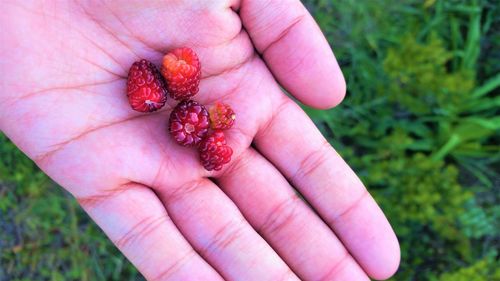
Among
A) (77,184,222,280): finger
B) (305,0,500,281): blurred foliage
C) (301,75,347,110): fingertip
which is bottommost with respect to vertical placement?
(305,0,500,281): blurred foliage

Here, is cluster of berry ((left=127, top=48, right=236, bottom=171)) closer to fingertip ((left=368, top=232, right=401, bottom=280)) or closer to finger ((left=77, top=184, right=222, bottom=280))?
finger ((left=77, top=184, right=222, bottom=280))

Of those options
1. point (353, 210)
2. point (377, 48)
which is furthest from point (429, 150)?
point (353, 210)

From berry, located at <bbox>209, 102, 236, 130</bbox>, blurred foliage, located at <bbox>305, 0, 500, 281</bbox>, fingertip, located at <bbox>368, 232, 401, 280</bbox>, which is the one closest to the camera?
berry, located at <bbox>209, 102, 236, 130</bbox>

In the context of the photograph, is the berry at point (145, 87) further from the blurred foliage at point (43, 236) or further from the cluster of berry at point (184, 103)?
the blurred foliage at point (43, 236)

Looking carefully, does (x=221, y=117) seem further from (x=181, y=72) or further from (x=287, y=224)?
(x=287, y=224)

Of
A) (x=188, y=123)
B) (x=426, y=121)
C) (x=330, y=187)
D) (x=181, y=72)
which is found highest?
(x=181, y=72)

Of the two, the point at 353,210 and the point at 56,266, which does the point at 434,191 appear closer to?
the point at 353,210

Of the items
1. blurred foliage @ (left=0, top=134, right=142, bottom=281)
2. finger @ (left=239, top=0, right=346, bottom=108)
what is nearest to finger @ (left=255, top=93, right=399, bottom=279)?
finger @ (left=239, top=0, right=346, bottom=108)

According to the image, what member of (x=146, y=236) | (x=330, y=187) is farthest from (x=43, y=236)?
(x=330, y=187)
